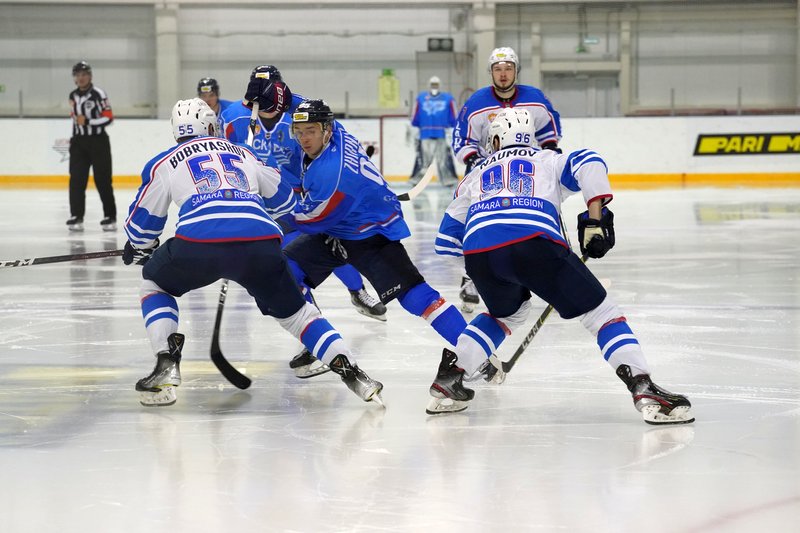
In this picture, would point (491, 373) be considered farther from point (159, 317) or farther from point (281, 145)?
point (281, 145)

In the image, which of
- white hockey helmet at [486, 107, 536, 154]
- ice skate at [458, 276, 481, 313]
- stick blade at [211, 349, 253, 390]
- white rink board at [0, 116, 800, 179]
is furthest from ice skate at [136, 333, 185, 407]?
white rink board at [0, 116, 800, 179]

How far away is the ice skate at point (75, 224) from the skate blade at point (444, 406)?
6.24 meters

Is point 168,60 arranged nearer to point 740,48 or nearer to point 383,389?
point 740,48

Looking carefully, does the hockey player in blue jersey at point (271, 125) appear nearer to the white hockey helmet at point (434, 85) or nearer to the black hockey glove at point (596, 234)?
the black hockey glove at point (596, 234)

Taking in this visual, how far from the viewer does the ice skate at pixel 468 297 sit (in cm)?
539

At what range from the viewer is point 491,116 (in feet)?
18.2

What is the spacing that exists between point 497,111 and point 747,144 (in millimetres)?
10560

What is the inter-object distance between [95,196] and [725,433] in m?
11.0

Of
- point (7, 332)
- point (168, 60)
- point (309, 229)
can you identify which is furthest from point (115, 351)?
point (168, 60)

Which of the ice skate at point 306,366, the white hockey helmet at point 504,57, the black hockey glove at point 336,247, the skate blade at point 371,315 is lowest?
the skate blade at point 371,315

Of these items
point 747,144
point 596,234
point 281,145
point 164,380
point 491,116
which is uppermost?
point 491,116

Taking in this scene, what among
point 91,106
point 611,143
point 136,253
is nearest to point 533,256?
point 136,253

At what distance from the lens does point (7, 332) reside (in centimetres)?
474

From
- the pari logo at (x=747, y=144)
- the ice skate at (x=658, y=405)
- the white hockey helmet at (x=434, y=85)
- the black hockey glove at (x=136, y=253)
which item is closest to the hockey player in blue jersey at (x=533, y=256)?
the ice skate at (x=658, y=405)
